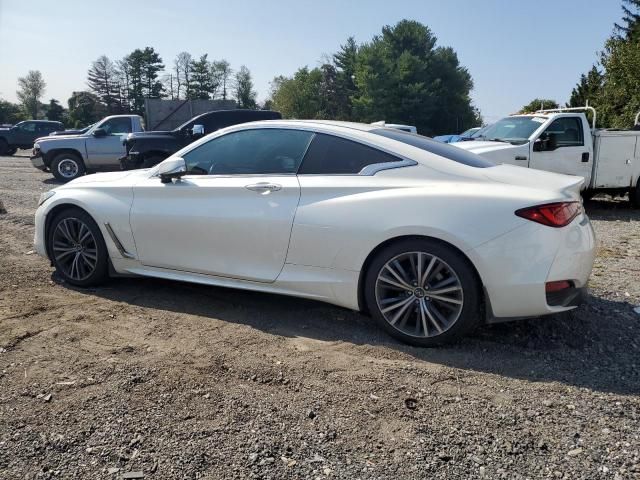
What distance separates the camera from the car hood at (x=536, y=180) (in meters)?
3.52

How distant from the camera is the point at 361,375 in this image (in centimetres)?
316

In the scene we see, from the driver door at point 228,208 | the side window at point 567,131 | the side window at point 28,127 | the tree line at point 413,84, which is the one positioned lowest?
the driver door at point 228,208

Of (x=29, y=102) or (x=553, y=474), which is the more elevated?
(x=29, y=102)

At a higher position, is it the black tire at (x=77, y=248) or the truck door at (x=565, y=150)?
the truck door at (x=565, y=150)

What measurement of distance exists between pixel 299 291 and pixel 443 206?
1212 millimetres

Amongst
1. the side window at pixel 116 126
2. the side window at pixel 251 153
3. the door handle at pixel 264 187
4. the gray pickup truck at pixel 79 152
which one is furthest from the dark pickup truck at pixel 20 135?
the door handle at pixel 264 187

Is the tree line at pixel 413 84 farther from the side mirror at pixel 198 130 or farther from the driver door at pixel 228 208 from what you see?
the driver door at pixel 228 208

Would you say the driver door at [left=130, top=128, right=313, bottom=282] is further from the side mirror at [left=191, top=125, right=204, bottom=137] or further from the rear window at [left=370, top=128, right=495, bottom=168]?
the side mirror at [left=191, top=125, right=204, bottom=137]

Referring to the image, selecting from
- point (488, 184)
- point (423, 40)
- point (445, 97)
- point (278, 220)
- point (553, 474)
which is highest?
point (423, 40)

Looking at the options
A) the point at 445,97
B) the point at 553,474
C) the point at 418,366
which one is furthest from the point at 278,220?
the point at 445,97

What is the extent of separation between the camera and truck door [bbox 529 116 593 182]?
9703mm

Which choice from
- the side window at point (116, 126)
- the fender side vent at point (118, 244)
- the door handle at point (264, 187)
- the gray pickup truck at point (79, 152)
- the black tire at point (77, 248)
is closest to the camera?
the door handle at point (264, 187)

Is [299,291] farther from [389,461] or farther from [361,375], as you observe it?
[389,461]

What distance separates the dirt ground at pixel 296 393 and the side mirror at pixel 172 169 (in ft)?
3.41
